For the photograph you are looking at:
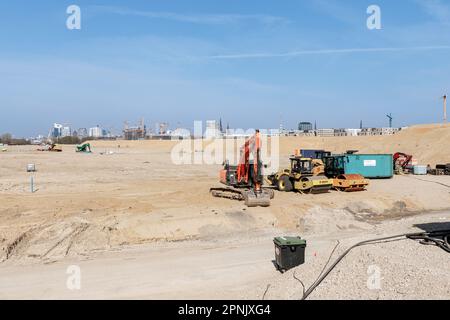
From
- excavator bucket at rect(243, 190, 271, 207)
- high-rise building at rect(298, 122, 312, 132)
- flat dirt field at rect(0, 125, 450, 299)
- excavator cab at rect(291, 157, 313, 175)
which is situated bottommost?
flat dirt field at rect(0, 125, 450, 299)

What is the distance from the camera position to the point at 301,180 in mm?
25125

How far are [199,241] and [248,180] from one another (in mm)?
6910

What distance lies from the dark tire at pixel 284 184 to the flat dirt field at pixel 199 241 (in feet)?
4.01

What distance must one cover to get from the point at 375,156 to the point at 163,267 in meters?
26.0

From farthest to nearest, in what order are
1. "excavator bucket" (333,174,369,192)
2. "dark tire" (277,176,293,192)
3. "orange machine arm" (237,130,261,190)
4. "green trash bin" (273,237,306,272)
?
"excavator bucket" (333,174,369,192) → "dark tire" (277,176,293,192) → "orange machine arm" (237,130,261,190) → "green trash bin" (273,237,306,272)

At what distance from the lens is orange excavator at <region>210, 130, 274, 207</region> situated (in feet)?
66.6

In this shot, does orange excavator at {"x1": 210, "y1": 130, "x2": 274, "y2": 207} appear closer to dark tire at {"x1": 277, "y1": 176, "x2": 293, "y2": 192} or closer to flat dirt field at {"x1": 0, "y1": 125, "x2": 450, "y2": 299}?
flat dirt field at {"x1": 0, "y1": 125, "x2": 450, "y2": 299}

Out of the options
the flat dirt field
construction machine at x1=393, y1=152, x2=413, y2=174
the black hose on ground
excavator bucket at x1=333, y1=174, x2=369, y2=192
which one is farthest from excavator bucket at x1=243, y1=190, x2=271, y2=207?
construction machine at x1=393, y1=152, x2=413, y2=174

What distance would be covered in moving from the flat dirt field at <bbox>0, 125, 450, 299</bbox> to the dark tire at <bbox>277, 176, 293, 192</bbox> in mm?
1221

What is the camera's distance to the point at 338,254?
11.1 m

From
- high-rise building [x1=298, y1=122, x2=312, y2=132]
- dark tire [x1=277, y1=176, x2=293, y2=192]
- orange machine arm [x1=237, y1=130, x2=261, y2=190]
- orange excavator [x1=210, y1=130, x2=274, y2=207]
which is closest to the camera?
orange machine arm [x1=237, y1=130, x2=261, y2=190]

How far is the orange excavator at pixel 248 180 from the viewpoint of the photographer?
20.3 m

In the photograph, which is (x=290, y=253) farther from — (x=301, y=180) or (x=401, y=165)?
(x=401, y=165)
